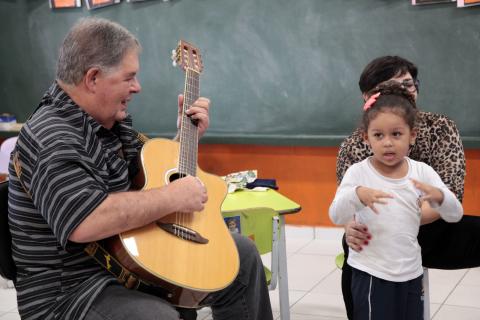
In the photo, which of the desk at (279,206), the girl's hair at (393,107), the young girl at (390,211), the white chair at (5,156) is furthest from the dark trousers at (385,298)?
the white chair at (5,156)

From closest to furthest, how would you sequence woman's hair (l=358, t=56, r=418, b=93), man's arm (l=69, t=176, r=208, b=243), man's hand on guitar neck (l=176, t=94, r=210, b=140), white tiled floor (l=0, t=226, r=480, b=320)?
man's arm (l=69, t=176, r=208, b=243)
man's hand on guitar neck (l=176, t=94, r=210, b=140)
woman's hair (l=358, t=56, r=418, b=93)
white tiled floor (l=0, t=226, r=480, b=320)

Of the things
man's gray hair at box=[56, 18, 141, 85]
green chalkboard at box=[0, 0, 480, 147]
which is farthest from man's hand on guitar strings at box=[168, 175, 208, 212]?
green chalkboard at box=[0, 0, 480, 147]

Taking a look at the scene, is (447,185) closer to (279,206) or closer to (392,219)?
(392,219)

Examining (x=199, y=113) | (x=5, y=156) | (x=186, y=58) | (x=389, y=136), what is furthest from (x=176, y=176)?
(x=5, y=156)

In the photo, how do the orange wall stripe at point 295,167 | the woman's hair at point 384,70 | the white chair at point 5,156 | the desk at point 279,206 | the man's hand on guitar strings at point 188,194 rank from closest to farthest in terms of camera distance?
1. the man's hand on guitar strings at point 188,194
2. the woman's hair at point 384,70
3. the desk at point 279,206
4. the white chair at point 5,156
5. the orange wall stripe at point 295,167

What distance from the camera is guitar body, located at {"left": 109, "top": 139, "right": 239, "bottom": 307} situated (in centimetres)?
188

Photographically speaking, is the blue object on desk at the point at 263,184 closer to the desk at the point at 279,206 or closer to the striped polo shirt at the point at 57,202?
the desk at the point at 279,206

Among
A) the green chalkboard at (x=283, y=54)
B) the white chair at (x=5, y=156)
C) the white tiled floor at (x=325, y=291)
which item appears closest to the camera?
the white tiled floor at (x=325, y=291)

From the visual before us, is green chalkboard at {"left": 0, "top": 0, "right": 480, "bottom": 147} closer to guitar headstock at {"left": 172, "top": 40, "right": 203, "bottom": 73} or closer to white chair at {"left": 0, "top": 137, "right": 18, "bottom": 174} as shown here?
white chair at {"left": 0, "top": 137, "right": 18, "bottom": 174}

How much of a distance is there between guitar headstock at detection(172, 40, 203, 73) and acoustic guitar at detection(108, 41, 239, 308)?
0.23 m

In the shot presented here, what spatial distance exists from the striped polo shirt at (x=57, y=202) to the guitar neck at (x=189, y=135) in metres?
0.27

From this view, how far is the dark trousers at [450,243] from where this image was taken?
8.07 ft

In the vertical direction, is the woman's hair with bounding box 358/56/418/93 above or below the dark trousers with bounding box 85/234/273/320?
above

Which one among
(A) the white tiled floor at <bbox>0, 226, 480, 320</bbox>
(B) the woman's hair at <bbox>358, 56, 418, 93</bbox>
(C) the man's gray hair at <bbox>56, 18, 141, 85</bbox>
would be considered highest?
(C) the man's gray hair at <bbox>56, 18, 141, 85</bbox>
